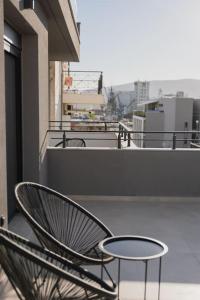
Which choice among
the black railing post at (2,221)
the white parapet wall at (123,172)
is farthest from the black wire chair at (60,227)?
the white parapet wall at (123,172)

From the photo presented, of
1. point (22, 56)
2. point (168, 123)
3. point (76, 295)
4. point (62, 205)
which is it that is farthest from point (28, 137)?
point (168, 123)

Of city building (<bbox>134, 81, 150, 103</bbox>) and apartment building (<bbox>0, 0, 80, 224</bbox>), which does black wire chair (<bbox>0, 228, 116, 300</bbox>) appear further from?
city building (<bbox>134, 81, 150, 103</bbox>)

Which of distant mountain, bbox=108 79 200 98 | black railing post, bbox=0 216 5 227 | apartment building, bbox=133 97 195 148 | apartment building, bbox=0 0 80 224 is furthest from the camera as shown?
distant mountain, bbox=108 79 200 98

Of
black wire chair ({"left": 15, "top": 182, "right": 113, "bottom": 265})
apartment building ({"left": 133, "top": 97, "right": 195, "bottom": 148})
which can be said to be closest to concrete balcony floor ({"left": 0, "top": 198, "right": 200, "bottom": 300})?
black wire chair ({"left": 15, "top": 182, "right": 113, "bottom": 265})

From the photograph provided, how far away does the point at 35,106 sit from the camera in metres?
5.50

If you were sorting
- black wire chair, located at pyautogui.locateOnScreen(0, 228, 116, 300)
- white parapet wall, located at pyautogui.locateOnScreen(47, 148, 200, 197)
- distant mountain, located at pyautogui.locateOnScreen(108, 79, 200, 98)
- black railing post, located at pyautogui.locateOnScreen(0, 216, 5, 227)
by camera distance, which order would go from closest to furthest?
1. black wire chair, located at pyautogui.locateOnScreen(0, 228, 116, 300)
2. black railing post, located at pyautogui.locateOnScreen(0, 216, 5, 227)
3. white parapet wall, located at pyautogui.locateOnScreen(47, 148, 200, 197)
4. distant mountain, located at pyautogui.locateOnScreen(108, 79, 200, 98)

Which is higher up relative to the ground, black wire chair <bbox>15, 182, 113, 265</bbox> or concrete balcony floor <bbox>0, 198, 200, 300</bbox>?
black wire chair <bbox>15, 182, 113, 265</bbox>

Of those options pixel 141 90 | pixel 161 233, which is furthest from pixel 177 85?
pixel 161 233

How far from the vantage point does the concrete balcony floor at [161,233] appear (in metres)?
3.52

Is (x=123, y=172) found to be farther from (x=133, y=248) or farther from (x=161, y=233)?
(x=133, y=248)

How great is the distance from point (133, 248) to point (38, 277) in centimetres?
86

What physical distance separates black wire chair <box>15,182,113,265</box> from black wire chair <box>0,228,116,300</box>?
0.38 m

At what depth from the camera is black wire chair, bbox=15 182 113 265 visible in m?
2.81

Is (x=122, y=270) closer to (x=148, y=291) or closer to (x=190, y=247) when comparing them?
(x=148, y=291)
